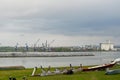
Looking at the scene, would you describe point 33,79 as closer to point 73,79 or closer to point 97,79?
point 73,79

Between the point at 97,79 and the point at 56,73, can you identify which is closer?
the point at 97,79

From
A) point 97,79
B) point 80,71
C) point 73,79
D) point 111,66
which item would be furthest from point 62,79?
point 111,66

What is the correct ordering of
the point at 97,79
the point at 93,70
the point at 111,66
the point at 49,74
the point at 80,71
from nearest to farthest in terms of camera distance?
the point at 97,79, the point at 49,74, the point at 80,71, the point at 93,70, the point at 111,66

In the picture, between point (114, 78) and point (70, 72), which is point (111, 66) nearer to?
point (70, 72)

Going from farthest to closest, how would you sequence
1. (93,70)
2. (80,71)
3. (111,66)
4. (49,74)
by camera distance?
(111,66)
(93,70)
(80,71)
(49,74)

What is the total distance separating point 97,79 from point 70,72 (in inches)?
349

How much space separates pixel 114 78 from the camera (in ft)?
129

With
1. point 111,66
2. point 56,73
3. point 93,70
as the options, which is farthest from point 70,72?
point 111,66

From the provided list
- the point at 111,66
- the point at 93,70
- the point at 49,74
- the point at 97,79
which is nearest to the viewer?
the point at 97,79

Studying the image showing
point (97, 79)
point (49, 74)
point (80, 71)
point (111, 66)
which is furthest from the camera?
point (111, 66)

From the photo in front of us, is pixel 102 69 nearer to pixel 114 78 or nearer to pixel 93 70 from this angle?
pixel 93 70

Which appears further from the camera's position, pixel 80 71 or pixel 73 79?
pixel 80 71

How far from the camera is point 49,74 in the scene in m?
45.7

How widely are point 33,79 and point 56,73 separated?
739 centimetres
